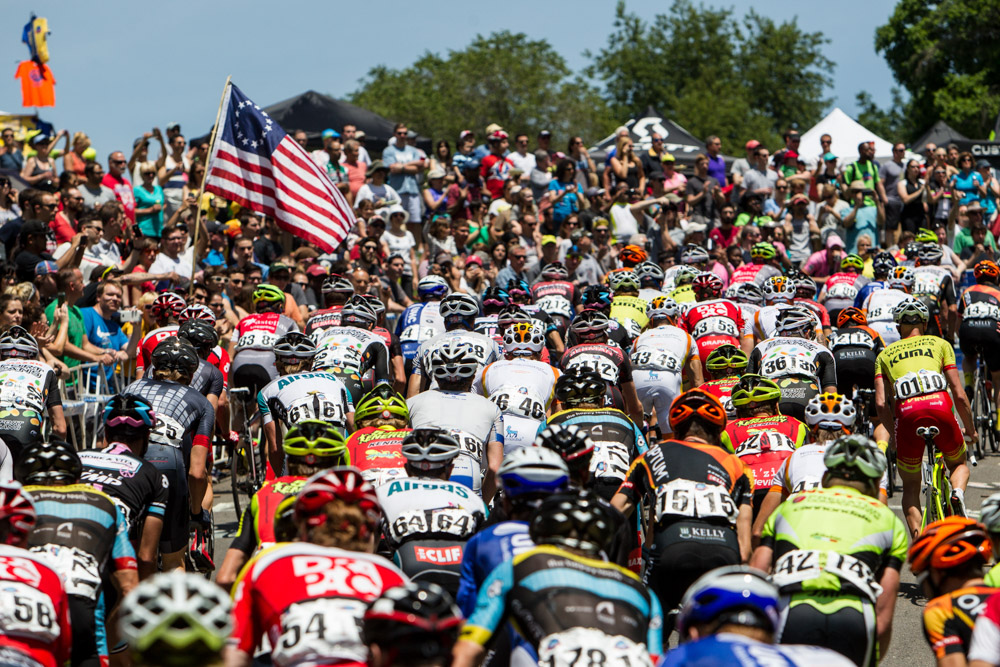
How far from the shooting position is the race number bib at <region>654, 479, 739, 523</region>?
7398 millimetres

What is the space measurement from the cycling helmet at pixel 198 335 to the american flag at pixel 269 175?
5.44 m

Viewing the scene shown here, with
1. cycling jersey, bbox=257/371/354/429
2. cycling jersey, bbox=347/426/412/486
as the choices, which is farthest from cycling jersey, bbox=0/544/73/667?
cycling jersey, bbox=257/371/354/429

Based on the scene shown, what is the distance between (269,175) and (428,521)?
10.7 m

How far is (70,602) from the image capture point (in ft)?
21.5

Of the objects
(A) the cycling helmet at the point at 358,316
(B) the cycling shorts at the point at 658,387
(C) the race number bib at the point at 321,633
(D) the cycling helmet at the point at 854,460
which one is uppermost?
(A) the cycling helmet at the point at 358,316

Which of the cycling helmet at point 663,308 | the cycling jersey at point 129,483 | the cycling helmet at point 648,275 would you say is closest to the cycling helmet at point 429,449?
the cycling jersey at point 129,483

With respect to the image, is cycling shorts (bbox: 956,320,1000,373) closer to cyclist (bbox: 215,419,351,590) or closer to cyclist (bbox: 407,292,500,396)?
cyclist (bbox: 407,292,500,396)

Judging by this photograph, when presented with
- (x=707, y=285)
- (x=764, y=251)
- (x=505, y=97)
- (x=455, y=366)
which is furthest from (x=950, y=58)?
(x=455, y=366)

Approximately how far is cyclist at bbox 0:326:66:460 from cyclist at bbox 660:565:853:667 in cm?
682

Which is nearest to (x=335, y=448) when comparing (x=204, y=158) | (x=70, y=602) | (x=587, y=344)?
(x=70, y=602)

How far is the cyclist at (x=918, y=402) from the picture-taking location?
1153 centimetres

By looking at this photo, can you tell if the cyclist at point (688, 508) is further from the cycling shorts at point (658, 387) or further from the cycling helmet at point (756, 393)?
the cycling shorts at point (658, 387)

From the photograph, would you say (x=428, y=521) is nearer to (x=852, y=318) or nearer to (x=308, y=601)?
(x=308, y=601)

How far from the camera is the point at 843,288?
1817cm
